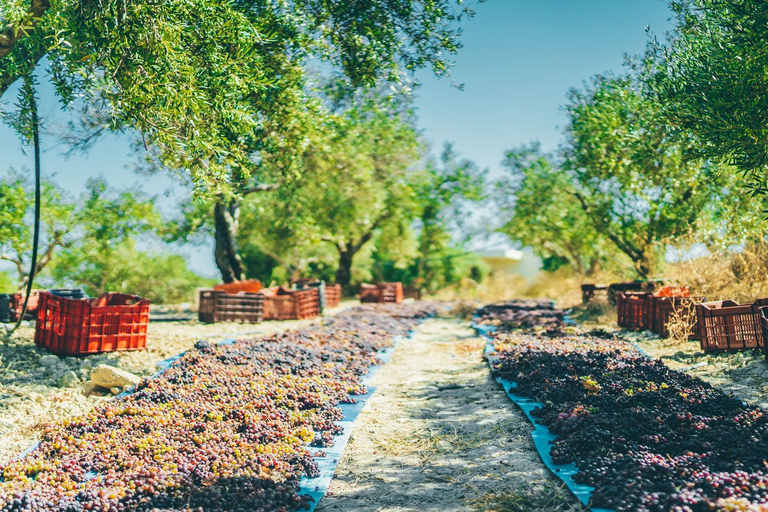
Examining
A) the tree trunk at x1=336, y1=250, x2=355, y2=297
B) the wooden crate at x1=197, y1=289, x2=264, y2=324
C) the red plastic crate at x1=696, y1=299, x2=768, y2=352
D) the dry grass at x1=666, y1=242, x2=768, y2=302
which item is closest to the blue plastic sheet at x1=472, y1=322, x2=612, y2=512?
the red plastic crate at x1=696, y1=299, x2=768, y2=352

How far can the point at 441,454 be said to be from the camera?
5559 mm

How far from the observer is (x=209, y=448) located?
5.07 meters

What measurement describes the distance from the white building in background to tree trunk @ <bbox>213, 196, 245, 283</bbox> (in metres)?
33.1

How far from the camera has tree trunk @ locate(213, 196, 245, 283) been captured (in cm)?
1667

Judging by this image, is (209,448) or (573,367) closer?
(209,448)

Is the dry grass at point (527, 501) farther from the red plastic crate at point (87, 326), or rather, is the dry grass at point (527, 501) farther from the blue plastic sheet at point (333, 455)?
the red plastic crate at point (87, 326)

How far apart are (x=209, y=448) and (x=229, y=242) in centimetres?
1271

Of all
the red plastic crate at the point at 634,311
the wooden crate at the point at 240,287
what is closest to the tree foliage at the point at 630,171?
the red plastic crate at the point at 634,311

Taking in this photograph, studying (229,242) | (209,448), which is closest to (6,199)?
(229,242)

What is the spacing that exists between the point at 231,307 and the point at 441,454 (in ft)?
34.2

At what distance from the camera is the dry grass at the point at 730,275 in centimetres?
1134

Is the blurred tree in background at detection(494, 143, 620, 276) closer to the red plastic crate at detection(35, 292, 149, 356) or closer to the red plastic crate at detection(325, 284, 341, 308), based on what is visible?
the red plastic crate at detection(325, 284, 341, 308)

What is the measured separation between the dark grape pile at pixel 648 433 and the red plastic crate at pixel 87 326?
629cm

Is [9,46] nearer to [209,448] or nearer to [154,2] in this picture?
[154,2]
